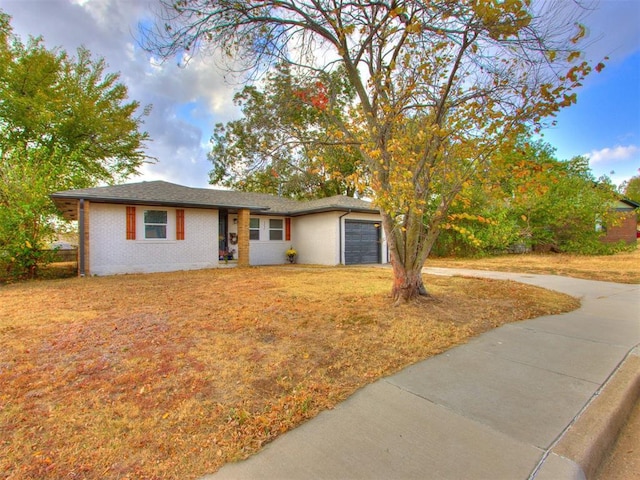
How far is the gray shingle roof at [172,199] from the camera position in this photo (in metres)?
10.9

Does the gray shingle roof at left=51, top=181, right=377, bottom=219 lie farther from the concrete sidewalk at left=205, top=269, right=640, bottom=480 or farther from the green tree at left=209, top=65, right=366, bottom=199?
the concrete sidewalk at left=205, top=269, right=640, bottom=480

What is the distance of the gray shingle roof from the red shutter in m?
0.35

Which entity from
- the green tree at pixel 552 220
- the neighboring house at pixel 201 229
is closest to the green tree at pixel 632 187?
the green tree at pixel 552 220

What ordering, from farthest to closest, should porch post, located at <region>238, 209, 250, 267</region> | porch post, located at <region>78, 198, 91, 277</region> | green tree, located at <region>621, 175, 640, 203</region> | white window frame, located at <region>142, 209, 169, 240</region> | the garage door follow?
green tree, located at <region>621, 175, 640, 203</region> < the garage door < porch post, located at <region>238, 209, 250, 267</region> < white window frame, located at <region>142, 209, 169, 240</region> < porch post, located at <region>78, 198, 91, 277</region>

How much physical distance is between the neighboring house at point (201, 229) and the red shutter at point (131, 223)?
0.10ft

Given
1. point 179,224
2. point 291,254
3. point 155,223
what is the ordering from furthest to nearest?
point 291,254, point 179,224, point 155,223

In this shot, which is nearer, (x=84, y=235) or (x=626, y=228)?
(x=84, y=235)

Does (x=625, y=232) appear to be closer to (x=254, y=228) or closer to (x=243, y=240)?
(x=254, y=228)

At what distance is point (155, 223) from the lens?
12.3m

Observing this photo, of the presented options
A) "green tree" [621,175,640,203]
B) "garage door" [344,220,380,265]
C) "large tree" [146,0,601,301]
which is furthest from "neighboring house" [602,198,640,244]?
"green tree" [621,175,640,203]

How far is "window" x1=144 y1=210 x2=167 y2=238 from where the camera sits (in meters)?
12.1

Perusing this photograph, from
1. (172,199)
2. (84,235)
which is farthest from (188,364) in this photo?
(172,199)

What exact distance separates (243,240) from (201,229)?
69.8 inches

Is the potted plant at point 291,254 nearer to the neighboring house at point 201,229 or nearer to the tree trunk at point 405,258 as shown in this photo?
the neighboring house at point 201,229
